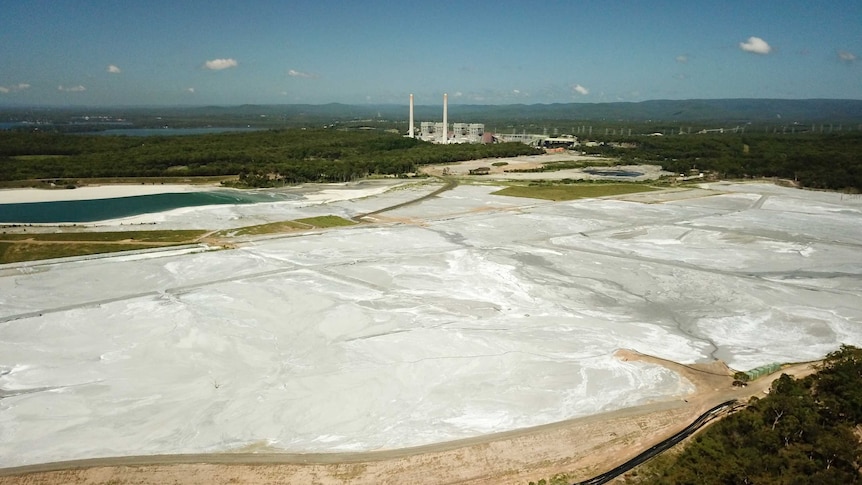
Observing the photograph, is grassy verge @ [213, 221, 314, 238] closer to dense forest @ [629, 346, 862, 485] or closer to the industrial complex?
dense forest @ [629, 346, 862, 485]

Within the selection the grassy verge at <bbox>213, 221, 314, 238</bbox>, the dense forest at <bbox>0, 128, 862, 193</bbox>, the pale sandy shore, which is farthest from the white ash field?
the dense forest at <bbox>0, 128, 862, 193</bbox>

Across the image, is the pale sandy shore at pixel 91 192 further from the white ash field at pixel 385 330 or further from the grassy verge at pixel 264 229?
the grassy verge at pixel 264 229

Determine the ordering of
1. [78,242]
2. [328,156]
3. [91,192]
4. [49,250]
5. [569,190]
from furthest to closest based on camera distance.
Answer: [328,156] < [569,190] < [91,192] < [78,242] < [49,250]

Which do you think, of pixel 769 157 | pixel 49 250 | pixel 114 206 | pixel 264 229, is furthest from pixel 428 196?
pixel 769 157

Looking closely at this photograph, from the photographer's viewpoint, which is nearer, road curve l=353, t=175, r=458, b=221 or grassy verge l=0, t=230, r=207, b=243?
grassy verge l=0, t=230, r=207, b=243

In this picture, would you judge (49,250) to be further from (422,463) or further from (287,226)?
(422,463)

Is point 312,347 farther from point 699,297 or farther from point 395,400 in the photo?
point 699,297
